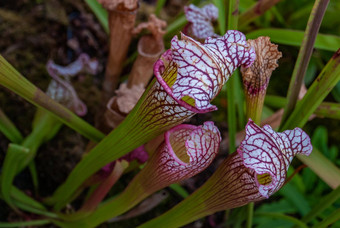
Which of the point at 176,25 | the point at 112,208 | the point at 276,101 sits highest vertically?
the point at 176,25

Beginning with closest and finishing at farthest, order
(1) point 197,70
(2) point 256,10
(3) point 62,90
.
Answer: (1) point 197,70 < (3) point 62,90 < (2) point 256,10

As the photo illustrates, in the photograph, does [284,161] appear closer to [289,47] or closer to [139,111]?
[139,111]

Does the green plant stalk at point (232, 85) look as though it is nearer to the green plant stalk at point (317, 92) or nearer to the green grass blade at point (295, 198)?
the green plant stalk at point (317, 92)

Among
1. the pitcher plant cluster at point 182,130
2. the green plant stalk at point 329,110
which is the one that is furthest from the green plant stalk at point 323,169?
the green plant stalk at point 329,110

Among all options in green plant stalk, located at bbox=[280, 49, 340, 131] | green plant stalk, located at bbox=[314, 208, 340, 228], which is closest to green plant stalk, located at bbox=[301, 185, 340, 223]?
green plant stalk, located at bbox=[314, 208, 340, 228]

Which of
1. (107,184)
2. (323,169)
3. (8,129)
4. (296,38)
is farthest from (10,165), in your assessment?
(296,38)

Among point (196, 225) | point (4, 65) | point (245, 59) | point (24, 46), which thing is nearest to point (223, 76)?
point (245, 59)

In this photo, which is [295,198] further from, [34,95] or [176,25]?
[34,95]
